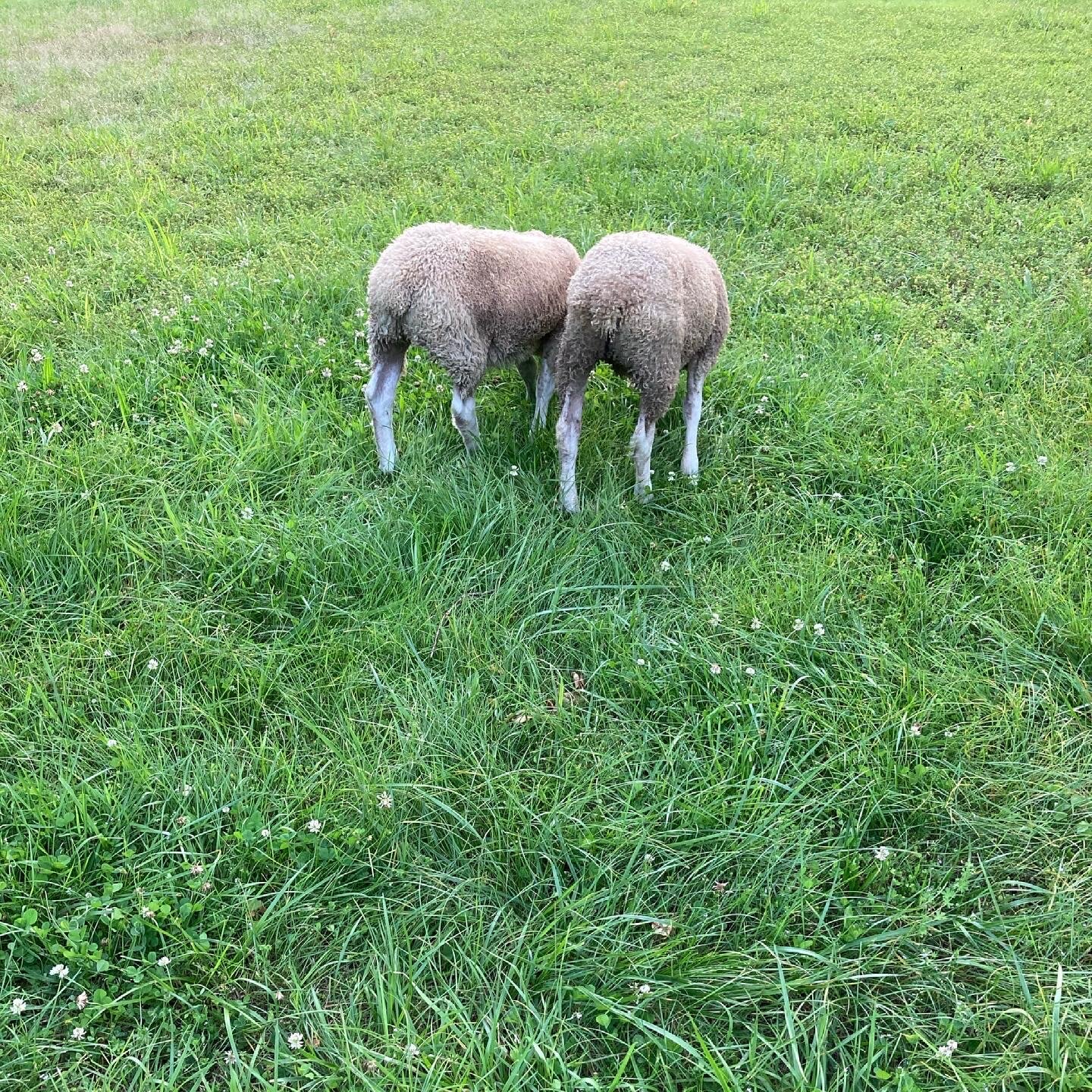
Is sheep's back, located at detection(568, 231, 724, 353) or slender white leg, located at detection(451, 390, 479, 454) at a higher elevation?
sheep's back, located at detection(568, 231, 724, 353)

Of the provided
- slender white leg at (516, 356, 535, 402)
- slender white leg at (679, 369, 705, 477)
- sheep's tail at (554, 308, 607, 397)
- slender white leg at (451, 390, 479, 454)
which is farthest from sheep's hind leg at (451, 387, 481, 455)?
slender white leg at (679, 369, 705, 477)

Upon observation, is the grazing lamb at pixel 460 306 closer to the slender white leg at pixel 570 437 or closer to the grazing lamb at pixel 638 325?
the grazing lamb at pixel 638 325

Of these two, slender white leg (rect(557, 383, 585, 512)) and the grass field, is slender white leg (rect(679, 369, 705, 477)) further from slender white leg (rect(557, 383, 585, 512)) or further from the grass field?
slender white leg (rect(557, 383, 585, 512))

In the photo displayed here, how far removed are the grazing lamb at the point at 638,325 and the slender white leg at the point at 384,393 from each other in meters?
0.76

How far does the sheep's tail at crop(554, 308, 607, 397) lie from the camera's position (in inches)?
127

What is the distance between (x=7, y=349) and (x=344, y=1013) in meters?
3.91

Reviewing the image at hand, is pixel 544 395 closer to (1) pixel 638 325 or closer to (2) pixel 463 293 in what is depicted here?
(2) pixel 463 293

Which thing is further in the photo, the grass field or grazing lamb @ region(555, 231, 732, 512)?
grazing lamb @ region(555, 231, 732, 512)

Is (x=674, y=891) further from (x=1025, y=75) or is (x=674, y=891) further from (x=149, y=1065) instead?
(x=1025, y=75)

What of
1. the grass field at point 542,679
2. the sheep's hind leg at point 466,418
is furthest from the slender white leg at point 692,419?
the sheep's hind leg at point 466,418

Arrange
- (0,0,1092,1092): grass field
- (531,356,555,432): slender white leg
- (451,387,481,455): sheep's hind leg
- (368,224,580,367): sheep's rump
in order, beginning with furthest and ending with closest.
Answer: (531,356,555,432): slender white leg → (451,387,481,455): sheep's hind leg → (368,224,580,367): sheep's rump → (0,0,1092,1092): grass field

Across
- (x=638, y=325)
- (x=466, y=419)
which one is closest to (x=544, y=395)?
(x=466, y=419)

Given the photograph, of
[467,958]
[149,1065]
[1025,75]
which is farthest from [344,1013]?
[1025,75]

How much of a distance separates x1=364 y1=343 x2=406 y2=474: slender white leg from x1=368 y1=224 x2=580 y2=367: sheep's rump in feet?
0.29
